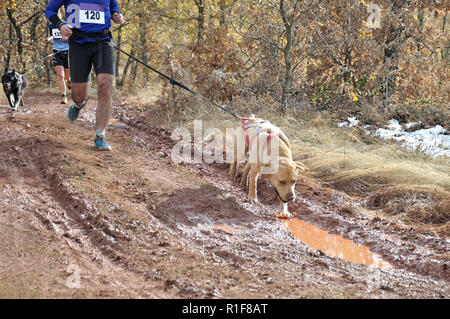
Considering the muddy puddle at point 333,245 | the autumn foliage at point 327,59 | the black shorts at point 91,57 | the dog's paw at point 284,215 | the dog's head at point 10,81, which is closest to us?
the muddy puddle at point 333,245

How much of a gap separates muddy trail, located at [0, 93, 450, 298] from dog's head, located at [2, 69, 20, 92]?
238 cm

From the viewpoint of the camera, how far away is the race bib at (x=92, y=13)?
231 inches

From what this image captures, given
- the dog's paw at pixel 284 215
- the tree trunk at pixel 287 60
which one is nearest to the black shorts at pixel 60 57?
the tree trunk at pixel 287 60

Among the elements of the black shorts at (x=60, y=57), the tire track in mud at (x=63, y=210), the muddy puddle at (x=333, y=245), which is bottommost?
the muddy puddle at (x=333, y=245)

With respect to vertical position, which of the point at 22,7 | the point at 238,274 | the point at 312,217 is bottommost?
the point at 312,217

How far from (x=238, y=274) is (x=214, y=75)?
7640 mm

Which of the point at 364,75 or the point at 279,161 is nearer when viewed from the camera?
the point at 279,161

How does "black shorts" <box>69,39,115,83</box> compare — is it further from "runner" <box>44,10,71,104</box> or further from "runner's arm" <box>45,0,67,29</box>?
"runner" <box>44,10,71,104</box>

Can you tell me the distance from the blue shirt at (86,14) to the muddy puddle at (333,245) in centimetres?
352

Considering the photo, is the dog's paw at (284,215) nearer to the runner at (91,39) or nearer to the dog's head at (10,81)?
the runner at (91,39)

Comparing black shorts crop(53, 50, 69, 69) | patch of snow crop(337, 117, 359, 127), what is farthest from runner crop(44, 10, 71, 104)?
patch of snow crop(337, 117, 359, 127)

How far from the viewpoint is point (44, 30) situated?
17.0 metres
